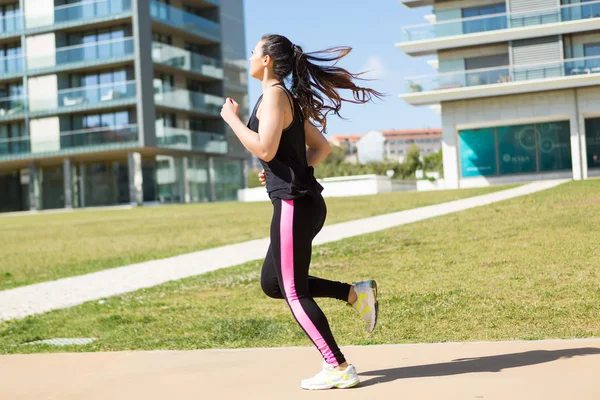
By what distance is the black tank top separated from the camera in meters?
4.44

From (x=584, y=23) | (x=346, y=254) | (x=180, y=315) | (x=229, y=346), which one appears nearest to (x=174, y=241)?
(x=346, y=254)

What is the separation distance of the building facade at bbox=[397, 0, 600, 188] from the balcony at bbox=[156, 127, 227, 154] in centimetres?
1547

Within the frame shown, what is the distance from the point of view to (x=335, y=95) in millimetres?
4852

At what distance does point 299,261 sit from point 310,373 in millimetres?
708

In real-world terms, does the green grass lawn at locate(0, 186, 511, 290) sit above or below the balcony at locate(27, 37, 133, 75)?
below

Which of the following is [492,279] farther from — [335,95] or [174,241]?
[174,241]

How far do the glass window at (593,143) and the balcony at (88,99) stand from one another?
2637 cm

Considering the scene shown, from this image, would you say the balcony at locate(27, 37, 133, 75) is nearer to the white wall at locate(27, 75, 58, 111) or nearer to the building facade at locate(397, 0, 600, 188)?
the white wall at locate(27, 75, 58, 111)

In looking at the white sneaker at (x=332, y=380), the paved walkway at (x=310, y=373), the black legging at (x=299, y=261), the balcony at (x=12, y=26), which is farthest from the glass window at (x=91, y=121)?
the white sneaker at (x=332, y=380)

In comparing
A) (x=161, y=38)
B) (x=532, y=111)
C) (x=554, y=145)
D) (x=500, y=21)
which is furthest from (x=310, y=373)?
(x=161, y=38)

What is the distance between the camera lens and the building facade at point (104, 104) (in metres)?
50.1

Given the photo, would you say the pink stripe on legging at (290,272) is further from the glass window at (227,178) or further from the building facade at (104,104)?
the glass window at (227,178)

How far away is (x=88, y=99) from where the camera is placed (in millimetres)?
50719

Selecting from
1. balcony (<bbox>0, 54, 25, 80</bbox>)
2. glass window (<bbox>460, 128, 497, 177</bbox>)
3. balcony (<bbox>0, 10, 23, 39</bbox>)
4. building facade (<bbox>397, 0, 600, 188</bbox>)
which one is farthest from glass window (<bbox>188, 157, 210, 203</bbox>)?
glass window (<bbox>460, 128, 497, 177</bbox>)
